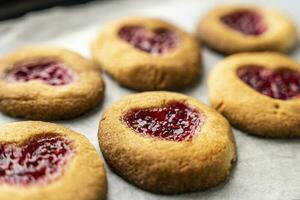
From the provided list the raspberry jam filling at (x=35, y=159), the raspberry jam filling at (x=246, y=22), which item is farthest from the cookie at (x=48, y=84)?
the raspberry jam filling at (x=246, y=22)

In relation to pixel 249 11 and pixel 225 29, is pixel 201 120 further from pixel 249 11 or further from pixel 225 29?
pixel 249 11

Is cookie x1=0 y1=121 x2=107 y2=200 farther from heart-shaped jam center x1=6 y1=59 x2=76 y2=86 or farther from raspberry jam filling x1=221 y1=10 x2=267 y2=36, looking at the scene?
raspberry jam filling x1=221 y1=10 x2=267 y2=36

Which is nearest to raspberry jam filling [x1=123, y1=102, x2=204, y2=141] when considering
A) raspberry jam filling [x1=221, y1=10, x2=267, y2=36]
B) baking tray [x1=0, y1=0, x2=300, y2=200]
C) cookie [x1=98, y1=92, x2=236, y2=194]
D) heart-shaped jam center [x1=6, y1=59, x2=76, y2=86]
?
cookie [x1=98, y1=92, x2=236, y2=194]

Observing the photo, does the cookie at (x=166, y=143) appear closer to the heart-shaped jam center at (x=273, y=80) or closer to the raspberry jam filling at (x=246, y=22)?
the heart-shaped jam center at (x=273, y=80)

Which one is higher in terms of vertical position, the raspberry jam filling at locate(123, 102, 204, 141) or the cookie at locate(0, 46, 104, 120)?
the raspberry jam filling at locate(123, 102, 204, 141)

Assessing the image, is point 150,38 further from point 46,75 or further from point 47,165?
point 47,165

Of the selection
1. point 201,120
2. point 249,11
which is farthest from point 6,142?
point 249,11
